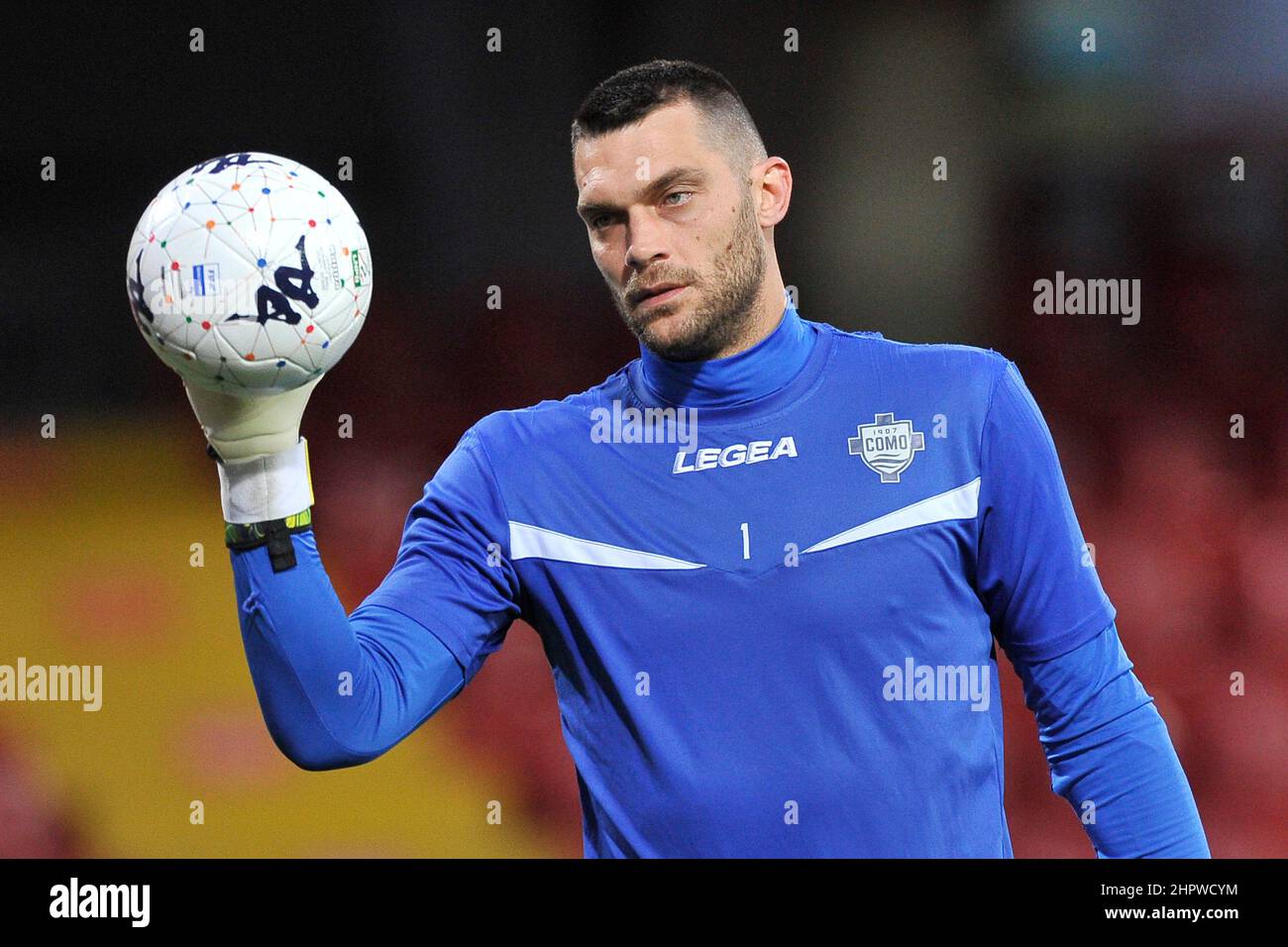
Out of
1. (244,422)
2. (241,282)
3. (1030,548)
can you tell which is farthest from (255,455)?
(1030,548)

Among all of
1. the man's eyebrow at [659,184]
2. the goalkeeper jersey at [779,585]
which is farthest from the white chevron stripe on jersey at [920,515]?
the man's eyebrow at [659,184]

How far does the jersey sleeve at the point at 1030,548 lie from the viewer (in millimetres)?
1670

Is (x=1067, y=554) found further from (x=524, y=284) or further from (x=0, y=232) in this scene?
(x=0, y=232)

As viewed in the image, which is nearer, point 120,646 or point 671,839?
point 671,839

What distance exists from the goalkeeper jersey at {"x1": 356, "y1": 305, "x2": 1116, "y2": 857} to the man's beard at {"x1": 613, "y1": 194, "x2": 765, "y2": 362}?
0.04m

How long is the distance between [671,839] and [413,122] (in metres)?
2.95

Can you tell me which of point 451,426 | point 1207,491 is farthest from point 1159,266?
point 451,426

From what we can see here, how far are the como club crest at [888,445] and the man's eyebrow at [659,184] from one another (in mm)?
396

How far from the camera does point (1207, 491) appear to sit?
4.39 meters

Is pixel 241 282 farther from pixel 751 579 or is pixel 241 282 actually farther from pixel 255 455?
pixel 751 579

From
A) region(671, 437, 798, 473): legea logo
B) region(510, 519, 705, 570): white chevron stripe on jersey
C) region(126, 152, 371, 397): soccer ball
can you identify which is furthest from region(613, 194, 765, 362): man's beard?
region(126, 152, 371, 397): soccer ball

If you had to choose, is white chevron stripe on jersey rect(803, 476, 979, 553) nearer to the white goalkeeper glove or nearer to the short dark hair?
the short dark hair

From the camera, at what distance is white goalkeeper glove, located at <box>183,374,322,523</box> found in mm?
1418

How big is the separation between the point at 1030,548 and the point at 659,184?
660mm
